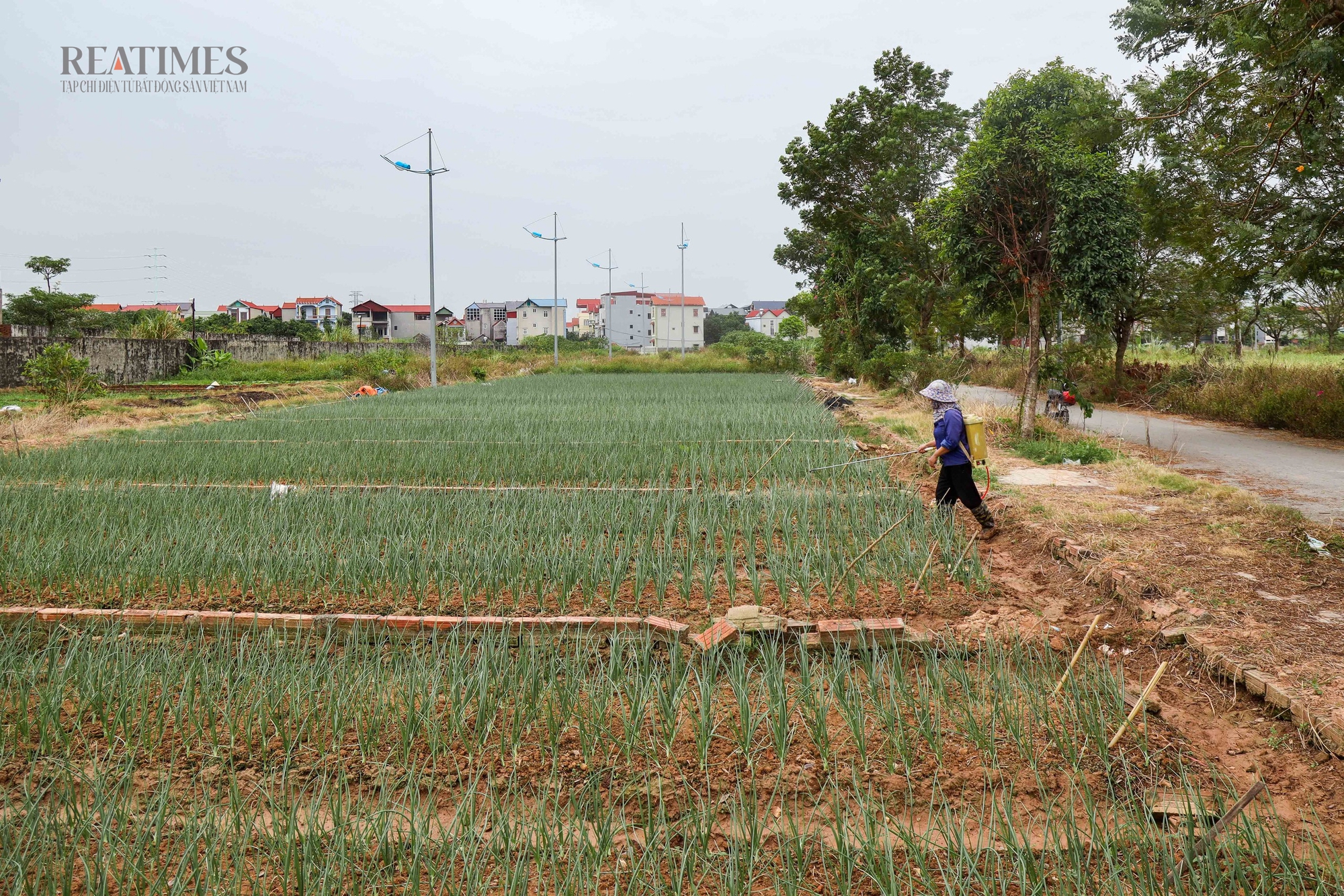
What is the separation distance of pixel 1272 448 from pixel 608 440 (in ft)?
25.2

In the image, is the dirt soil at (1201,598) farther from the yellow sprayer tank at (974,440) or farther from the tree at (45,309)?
the tree at (45,309)

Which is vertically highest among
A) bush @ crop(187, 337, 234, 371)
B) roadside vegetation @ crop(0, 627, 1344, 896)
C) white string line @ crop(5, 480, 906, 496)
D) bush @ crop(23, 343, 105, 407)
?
bush @ crop(187, 337, 234, 371)

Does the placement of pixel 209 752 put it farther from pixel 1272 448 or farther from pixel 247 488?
pixel 1272 448

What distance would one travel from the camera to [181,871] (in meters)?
1.87

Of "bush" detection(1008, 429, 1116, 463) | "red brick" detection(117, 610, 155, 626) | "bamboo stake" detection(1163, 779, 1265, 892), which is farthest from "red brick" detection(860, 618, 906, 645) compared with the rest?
"bush" detection(1008, 429, 1116, 463)

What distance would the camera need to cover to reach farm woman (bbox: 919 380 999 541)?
17.9 ft

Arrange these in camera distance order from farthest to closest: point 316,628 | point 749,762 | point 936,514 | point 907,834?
point 936,514
point 316,628
point 749,762
point 907,834

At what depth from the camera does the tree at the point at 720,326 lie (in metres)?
78.9

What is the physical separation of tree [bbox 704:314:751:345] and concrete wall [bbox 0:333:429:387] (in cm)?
4948

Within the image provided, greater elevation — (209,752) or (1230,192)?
(1230,192)

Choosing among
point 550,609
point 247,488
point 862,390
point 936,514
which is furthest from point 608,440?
point 862,390

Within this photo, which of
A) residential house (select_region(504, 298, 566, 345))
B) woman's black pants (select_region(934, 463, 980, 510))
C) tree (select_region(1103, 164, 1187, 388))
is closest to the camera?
woman's black pants (select_region(934, 463, 980, 510))

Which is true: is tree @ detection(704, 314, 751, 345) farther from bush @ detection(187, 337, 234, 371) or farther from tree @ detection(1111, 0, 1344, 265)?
tree @ detection(1111, 0, 1344, 265)

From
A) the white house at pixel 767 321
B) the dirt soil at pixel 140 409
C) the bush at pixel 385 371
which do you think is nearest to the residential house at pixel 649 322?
the white house at pixel 767 321
